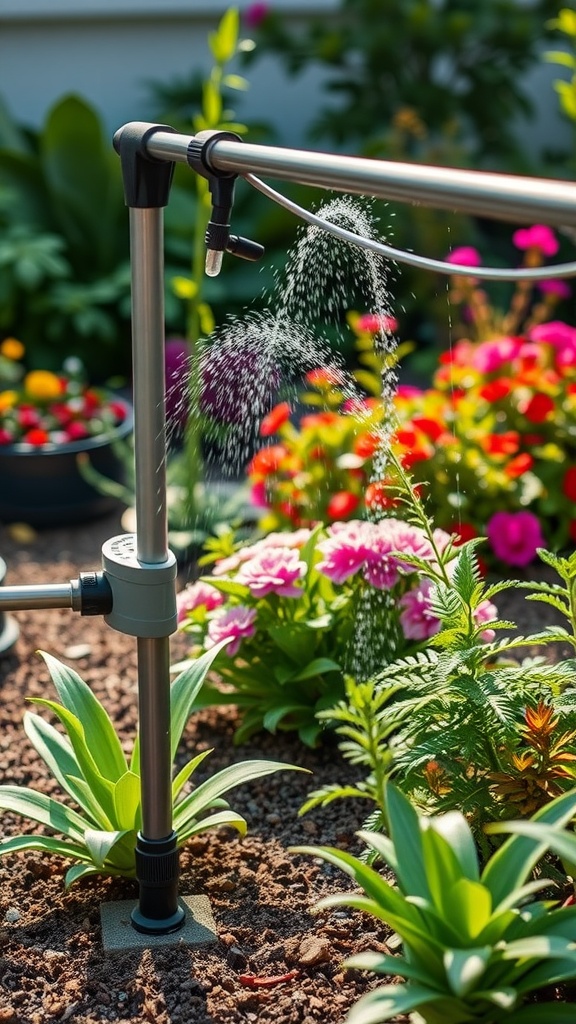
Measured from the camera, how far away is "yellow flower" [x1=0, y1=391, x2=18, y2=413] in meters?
4.01

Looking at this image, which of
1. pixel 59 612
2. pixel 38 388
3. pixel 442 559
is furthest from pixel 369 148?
pixel 442 559

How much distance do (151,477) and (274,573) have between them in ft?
2.31

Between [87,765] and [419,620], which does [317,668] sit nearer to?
[419,620]

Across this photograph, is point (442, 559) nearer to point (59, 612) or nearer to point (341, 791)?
point (341, 791)

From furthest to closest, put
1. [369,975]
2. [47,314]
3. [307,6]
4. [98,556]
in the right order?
1. [307,6]
2. [47,314]
3. [98,556]
4. [369,975]

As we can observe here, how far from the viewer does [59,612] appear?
3.23 metres

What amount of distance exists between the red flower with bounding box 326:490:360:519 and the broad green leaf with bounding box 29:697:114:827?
3.84 ft

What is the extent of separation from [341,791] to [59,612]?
1.91 metres

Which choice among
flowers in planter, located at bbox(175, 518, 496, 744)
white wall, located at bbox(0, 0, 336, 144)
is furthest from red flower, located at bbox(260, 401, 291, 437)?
white wall, located at bbox(0, 0, 336, 144)

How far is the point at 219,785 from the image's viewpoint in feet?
6.29

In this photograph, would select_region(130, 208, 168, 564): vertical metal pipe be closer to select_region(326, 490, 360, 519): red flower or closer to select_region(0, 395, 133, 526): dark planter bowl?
select_region(326, 490, 360, 519): red flower

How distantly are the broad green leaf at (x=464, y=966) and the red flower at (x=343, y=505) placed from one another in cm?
172

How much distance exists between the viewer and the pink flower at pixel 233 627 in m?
2.30

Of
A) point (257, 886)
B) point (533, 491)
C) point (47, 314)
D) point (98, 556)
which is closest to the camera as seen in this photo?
point (257, 886)
